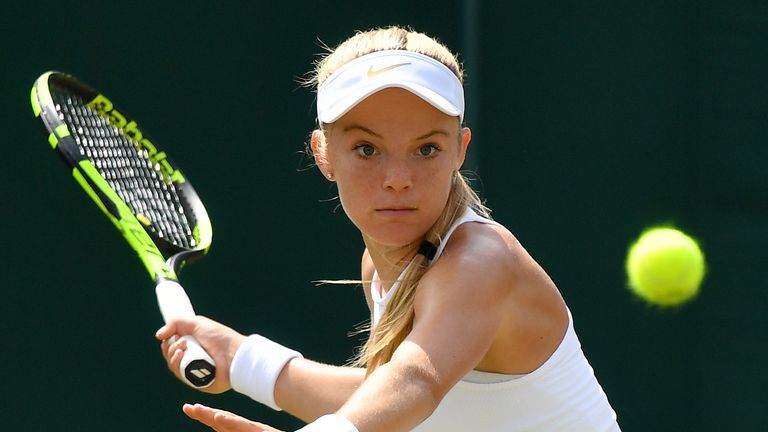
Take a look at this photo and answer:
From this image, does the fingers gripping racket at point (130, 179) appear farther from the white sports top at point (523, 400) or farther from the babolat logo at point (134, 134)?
the white sports top at point (523, 400)

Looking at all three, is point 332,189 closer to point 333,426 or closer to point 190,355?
point 190,355

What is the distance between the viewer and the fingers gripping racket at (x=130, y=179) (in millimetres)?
2879

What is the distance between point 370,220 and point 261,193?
1.98m

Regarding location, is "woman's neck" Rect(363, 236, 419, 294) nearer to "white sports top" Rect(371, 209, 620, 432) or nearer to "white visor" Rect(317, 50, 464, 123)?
"white sports top" Rect(371, 209, 620, 432)

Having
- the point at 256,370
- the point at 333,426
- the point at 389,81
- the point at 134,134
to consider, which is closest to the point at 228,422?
the point at 333,426

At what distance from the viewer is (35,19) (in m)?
3.70

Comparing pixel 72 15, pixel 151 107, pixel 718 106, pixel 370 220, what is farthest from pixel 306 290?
pixel 370 220

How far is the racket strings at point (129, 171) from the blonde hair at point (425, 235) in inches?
37.0

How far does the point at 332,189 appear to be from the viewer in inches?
165

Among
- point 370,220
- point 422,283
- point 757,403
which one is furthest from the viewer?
point 757,403

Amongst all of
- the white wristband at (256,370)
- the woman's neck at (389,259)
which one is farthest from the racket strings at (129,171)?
the woman's neck at (389,259)

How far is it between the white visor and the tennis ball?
1453mm

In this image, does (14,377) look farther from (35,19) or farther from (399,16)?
(399,16)

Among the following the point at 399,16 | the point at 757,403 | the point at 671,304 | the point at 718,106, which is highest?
the point at 399,16
